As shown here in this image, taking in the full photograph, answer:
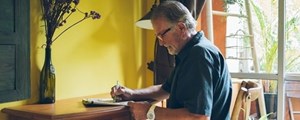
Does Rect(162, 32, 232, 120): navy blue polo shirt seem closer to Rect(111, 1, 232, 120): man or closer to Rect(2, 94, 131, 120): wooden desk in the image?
Rect(111, 1, 232, 120): man

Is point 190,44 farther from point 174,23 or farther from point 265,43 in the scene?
point 265,43

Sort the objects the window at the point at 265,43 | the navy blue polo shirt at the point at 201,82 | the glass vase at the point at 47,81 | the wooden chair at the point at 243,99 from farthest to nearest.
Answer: the window at the point at 265,43, the wooden chair at the point at 243,99, the glass vase at the point at 47,81, the navy blue polo shirt at the point at 201,82

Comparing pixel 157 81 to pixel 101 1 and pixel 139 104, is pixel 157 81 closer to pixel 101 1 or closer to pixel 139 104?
pixel 101 1

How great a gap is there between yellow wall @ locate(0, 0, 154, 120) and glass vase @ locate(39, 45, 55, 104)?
2.4 inches

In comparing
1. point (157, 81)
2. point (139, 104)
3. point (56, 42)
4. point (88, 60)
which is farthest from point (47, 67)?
point (157, 81)

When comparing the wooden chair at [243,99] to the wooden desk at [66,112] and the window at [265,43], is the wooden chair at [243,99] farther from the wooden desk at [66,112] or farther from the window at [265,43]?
the wooden desk at [66,112]

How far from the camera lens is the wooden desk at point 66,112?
1546 millimetres

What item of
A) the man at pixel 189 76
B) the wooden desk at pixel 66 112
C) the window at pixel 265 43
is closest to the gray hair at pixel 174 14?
the man at pixel 189 76

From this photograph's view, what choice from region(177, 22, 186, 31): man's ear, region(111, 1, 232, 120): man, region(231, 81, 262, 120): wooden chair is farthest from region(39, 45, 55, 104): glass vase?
region(231, 81, 262, 120): wooden chair

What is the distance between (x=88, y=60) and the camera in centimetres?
226

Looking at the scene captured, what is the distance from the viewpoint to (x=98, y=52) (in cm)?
233

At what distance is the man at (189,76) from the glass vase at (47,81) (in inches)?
20.4

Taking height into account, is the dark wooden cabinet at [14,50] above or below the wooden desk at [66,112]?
above

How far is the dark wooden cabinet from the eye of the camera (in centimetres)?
168
